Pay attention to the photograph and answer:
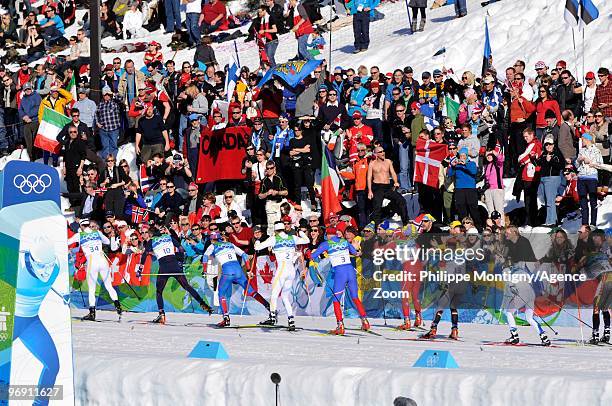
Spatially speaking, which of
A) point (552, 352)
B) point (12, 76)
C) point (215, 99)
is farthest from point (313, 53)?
point (552, 352)

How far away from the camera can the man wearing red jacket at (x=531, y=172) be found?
861 inches

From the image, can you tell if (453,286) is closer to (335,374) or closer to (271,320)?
(271,320)

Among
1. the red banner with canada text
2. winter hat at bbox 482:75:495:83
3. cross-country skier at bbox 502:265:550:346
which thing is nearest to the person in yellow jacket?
the red banner with canada text

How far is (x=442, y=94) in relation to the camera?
2397cm

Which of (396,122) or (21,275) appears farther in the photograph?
(396,122)

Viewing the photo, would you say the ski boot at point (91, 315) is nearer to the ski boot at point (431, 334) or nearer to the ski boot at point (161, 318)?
the ski boot at point (161, 318)

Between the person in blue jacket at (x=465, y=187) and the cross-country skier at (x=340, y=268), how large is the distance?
6.98 ft

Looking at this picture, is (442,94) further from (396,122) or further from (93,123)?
(93,123)

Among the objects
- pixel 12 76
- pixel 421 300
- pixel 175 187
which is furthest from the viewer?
pixel 12 76

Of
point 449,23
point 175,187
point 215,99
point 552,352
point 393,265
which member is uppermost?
point 449,23

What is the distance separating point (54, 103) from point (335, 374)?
14.9 metres

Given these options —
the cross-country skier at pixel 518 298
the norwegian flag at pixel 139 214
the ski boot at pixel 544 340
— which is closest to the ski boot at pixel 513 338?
the cross-country skier at pixel 518 298

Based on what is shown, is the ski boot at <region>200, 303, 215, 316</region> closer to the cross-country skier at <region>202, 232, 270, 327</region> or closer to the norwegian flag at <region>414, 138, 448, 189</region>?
the cross-country skier at <region>202, 232, 270, 327</region>

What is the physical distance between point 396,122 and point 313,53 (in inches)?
167
